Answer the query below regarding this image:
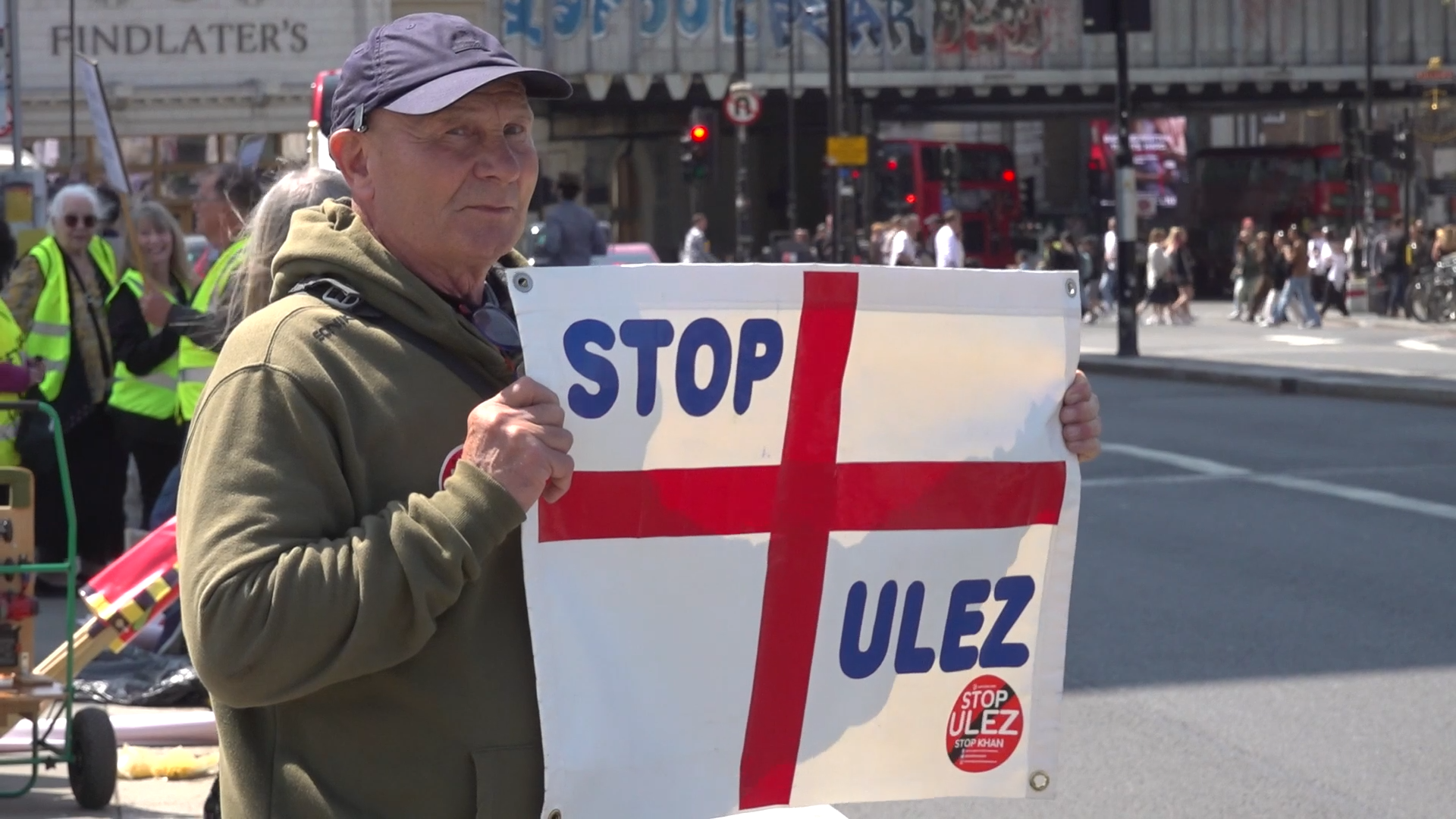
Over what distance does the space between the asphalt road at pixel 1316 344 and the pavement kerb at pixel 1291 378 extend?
2.14 ft

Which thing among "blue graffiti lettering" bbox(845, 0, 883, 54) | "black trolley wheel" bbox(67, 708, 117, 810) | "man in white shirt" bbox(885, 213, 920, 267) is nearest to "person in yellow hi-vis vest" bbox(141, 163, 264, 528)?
"black trolley wheel" bbox(67, 708, 117, 810)

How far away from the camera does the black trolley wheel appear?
18.1ft

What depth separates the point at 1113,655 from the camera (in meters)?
7.76

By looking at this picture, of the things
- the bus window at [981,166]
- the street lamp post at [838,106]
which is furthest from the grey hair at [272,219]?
the bus window at [981,166]

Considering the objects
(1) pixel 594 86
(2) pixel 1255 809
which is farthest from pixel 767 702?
(1) pixel 594 86

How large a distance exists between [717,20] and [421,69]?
43.3 metres

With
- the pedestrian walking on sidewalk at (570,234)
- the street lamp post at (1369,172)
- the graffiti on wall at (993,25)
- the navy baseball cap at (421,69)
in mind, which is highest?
the graffiti on wall at (993,25)

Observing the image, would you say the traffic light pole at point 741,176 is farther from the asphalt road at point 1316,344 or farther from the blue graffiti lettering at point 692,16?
the asphalt road at point 1316,344

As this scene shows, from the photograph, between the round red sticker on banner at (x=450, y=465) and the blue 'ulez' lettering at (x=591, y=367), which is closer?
the round red sticker on banner at (x=450, y=465)

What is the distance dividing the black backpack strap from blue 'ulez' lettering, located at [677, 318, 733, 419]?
277 mm

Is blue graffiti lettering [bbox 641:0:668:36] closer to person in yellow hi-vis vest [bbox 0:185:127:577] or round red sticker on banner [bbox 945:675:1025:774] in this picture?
person in yellow hi-vis vest [bbox 0:185:127:577]

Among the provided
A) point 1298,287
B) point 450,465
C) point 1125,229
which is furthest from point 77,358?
point 1298,287

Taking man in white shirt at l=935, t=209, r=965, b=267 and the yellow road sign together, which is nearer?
man in white shirt at l=935, t=209, r=965, b=267

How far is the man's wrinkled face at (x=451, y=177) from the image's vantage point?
231 centimetres
